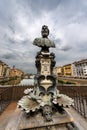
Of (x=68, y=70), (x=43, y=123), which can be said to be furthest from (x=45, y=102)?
(x=68, y=70)

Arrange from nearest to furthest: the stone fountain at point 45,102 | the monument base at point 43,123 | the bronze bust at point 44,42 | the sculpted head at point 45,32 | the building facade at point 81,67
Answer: the monument base at point 43,123
the stone fountain at point 45,102
the bronze bust at point 44,42
the sculpted head at point 45,32
the building facade at point 81,67

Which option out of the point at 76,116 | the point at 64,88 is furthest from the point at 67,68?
the point at 76,116

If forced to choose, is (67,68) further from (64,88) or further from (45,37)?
(45,37)

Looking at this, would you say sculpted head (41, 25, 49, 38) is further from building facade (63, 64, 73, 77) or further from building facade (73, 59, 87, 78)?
building facade (63, 64, 73, 77)

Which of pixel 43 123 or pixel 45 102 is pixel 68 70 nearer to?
pixel 45 102

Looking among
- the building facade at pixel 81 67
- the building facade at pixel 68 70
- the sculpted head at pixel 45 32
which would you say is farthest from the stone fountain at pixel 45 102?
the building facade at pixel 68 70

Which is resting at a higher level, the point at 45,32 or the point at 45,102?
the point at 45,32

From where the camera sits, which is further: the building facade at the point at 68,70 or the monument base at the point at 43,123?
the building facade at the point at 68,70

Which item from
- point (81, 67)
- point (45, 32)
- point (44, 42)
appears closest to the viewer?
point (44, 42)

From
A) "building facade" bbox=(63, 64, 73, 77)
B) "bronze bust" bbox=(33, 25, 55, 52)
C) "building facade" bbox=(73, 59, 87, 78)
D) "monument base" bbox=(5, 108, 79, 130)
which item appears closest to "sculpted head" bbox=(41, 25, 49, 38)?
"bronze bust" bbox=(33, 25, 55, 52)

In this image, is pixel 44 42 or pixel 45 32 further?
pixel 45 32

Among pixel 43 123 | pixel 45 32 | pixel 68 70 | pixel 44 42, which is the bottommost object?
pixel 43 123

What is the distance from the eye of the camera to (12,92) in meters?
6.88

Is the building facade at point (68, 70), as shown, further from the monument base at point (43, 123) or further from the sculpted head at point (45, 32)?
the monument base at point (43, 123)
